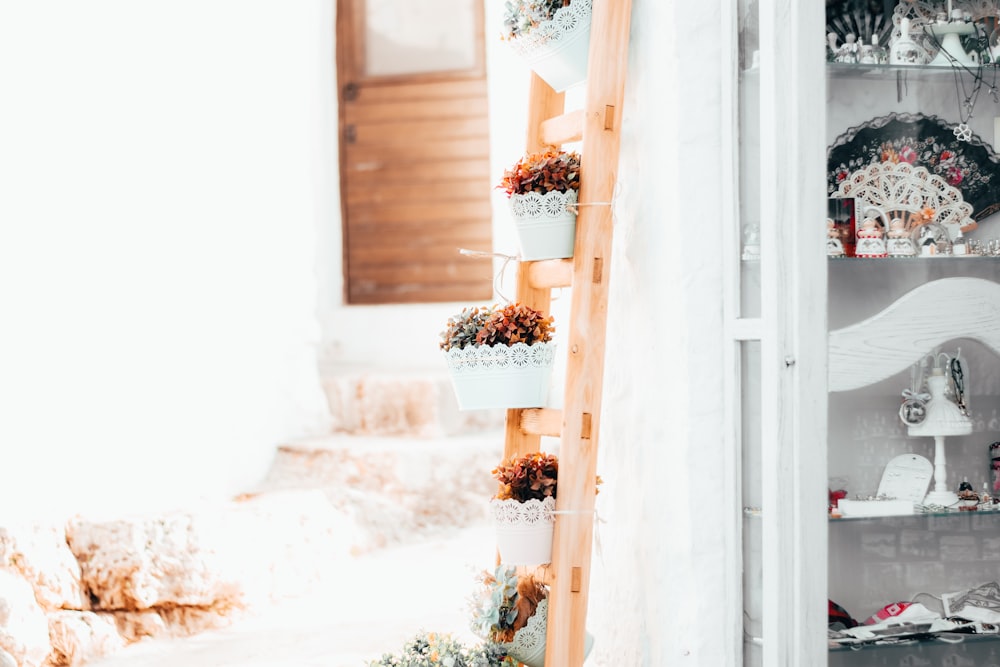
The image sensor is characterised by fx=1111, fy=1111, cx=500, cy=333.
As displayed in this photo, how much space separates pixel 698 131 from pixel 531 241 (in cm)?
40

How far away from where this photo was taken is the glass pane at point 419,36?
5359 mm

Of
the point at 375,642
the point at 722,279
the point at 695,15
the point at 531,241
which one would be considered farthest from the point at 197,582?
the point at 695,15

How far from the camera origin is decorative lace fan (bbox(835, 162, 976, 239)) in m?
1.92

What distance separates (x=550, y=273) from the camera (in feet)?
7.43

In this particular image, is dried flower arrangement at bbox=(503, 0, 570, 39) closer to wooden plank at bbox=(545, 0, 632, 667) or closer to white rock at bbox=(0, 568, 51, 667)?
wooden plank at bbox=(545, 0, 632, 667)

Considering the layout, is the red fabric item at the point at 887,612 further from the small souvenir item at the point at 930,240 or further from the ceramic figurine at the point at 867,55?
the ceramic figurine at the point at 867,55

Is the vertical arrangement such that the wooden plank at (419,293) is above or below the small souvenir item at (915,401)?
above

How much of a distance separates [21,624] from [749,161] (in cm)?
194

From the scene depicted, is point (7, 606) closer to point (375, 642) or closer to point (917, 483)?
point (375, 642)

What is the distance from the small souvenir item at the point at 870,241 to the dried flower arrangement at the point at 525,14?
0.72 meters

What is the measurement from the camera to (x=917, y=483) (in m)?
1.94

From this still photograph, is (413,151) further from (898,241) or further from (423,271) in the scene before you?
(898,241)

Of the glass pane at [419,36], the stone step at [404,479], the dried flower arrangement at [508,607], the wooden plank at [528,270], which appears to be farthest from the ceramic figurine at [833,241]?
the glass pane at [419,36]

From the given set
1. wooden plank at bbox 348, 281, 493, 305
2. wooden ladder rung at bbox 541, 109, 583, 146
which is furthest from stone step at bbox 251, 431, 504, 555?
wooden ladder rung at bbox 541, 109, 583, 146
